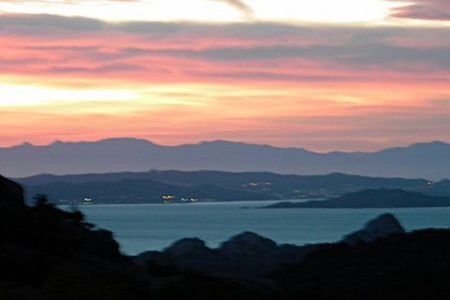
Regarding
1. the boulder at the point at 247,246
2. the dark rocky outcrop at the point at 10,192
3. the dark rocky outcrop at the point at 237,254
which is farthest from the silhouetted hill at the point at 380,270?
the boulder at the point at 247,246

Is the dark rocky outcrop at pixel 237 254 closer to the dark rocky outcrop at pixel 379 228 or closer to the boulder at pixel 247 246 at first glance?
the boulder at pixel 247 246

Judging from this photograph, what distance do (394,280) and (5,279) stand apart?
14.5 metres

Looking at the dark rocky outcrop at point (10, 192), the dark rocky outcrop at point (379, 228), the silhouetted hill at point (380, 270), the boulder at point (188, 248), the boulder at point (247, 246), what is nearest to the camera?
the dark rocky outcrop at point (10, 192)

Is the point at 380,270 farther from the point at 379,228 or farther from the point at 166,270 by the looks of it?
the point at 379,228

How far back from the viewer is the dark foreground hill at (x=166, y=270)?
1994cm

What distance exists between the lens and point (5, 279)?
69.3 ft

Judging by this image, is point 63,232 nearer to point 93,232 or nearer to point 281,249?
point 93,232

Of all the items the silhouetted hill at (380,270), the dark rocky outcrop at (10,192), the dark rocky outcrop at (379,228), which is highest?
the dark rocky outcrop at (10,192)

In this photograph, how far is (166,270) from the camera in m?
25.8

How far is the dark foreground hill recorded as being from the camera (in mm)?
19938

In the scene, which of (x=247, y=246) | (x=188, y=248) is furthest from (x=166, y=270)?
(x=247, y=246)

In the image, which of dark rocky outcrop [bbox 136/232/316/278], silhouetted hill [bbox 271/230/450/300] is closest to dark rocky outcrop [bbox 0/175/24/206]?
silhouetted hill [bbox 271/230/450/300]

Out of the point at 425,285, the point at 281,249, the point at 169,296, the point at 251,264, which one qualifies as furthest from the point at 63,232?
the point at 281,249

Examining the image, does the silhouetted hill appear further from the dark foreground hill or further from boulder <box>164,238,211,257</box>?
boulder <box>164,238,211,257</box>
